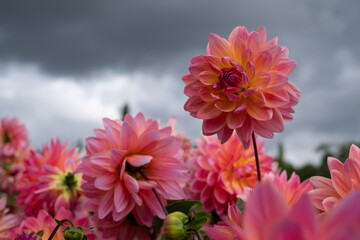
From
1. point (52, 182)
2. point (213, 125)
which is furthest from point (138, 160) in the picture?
point (52, 182)

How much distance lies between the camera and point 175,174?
657 millimetres

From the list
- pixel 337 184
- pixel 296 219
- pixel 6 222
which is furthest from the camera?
pixel 6 222

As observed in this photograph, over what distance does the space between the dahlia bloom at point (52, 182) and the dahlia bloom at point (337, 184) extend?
1.85ft

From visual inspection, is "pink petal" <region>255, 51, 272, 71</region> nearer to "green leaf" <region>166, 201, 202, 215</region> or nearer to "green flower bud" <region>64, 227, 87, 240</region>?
"green leaf" <region>166, 201, 202, 215</region>

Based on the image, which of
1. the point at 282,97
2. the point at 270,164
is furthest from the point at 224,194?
the point at 282,97

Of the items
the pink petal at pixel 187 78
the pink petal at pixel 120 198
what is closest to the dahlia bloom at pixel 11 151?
the pink petal at pixel 120 198

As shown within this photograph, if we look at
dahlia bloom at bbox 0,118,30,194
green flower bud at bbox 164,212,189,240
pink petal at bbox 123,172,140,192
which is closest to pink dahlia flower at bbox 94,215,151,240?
pink petal at bbox 123,172,140,192

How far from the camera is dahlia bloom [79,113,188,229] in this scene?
0.64 m

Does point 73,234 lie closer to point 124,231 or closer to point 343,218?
point 124,231

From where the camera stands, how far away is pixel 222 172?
0.89 m

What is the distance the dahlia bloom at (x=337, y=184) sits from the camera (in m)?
0.48

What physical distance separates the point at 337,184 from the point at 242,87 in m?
0.21

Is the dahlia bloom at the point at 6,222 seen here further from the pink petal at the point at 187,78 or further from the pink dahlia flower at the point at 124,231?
the pink petal at the point at 187,78

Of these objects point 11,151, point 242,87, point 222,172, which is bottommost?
point 11,151
